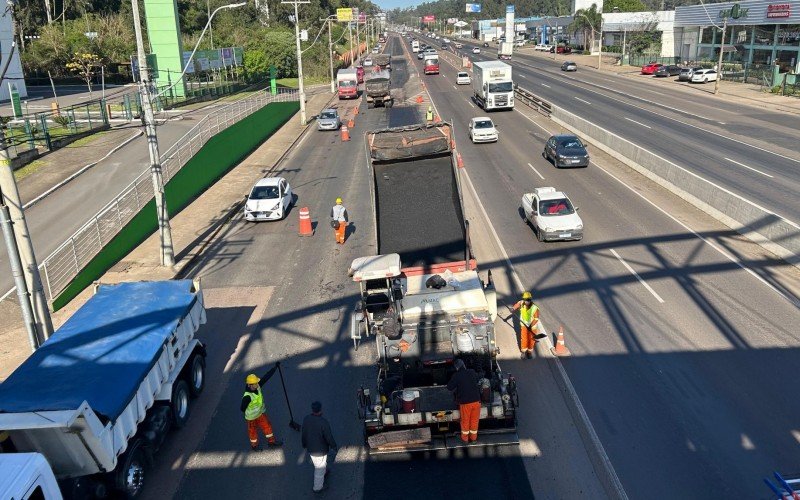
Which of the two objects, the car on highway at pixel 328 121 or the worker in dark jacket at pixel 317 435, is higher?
the car on highway at pixel 328 121

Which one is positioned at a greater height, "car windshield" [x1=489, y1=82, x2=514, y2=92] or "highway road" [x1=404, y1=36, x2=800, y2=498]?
"car windshield" [x1=489, y1=82, x2=514, y2=92]

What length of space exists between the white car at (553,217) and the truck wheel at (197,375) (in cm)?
1233

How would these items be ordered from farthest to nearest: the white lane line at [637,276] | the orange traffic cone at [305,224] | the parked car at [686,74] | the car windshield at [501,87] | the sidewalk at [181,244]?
1. the parked car at [686,74]
2. the car windshield at [501,87]
3. the orange traffic cone at [305,224]
4. the white lane line at [637,276]
5. the sidewalk at [181,244]

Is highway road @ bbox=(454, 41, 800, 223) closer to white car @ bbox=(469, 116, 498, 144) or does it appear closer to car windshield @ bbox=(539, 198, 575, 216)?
white car @ bbox=(469, 116, 498, 144)

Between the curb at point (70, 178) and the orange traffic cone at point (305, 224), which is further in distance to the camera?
the curb at point (70, 178)

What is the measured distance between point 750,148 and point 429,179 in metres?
27.2

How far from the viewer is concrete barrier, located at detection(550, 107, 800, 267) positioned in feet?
64.2

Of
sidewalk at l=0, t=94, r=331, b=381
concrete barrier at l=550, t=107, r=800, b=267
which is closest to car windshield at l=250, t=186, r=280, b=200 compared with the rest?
sidewalk at l=0, t=94, r=331, b=381

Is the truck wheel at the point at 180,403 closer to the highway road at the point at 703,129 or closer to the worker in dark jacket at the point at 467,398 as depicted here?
the worker in dark jacket at the point at 467,398

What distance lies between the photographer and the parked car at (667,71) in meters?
75.4

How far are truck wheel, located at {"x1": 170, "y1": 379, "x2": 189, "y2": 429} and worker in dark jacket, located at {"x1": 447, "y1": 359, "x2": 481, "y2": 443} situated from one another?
5457mm

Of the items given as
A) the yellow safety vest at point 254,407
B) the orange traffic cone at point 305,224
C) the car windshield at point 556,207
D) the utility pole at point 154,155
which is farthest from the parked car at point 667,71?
the yellow safety vest at point 254,407

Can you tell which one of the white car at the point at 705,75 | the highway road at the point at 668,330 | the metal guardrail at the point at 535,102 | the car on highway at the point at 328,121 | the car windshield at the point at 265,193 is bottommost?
the highway road at the point at 668,330

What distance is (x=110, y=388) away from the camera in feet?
32.6
